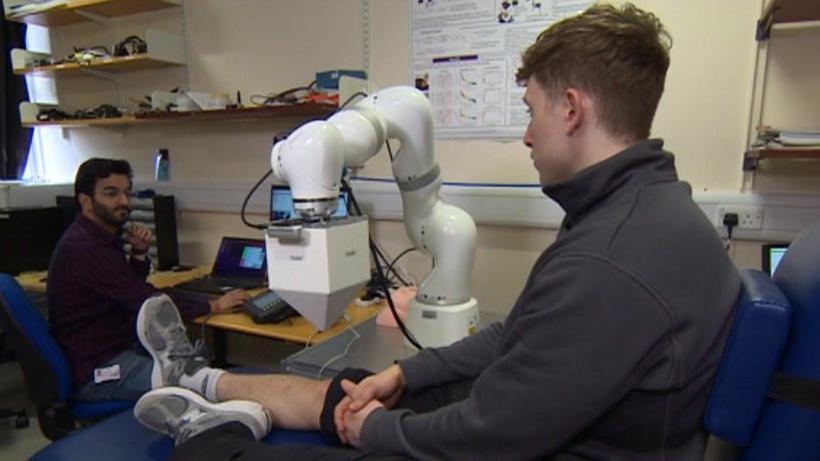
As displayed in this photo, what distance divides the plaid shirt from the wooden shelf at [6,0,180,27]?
1350 mm

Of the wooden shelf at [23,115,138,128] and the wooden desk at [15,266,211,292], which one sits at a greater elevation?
the wooden shelf at [23,115,138,128]

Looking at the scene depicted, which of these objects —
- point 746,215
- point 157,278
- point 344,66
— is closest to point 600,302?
point 746,215

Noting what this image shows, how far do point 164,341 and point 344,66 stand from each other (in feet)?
4.43

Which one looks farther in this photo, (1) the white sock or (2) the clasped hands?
(1) the white sock

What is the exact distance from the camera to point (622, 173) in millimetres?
848

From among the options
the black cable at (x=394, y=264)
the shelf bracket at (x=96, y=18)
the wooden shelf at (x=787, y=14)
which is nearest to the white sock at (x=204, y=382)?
the black cable at (x=394, y=264)

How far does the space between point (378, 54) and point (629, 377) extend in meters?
1.79

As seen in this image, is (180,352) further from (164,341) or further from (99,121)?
(99,121)

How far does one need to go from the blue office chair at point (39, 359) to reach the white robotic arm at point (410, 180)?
1179 mm

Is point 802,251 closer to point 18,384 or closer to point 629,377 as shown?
point 629,377

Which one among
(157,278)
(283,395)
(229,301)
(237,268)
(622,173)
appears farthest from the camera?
(157,278)

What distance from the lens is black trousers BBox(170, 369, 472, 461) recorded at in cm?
99

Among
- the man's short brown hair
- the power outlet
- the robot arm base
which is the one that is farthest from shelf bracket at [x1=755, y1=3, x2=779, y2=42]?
the robot arm base

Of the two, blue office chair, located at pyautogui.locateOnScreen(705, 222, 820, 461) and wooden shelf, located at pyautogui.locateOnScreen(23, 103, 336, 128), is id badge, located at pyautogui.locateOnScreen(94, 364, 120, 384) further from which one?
blue office chair, located at pyautogui.locateOnScreen(705, 222, 820, 461)
